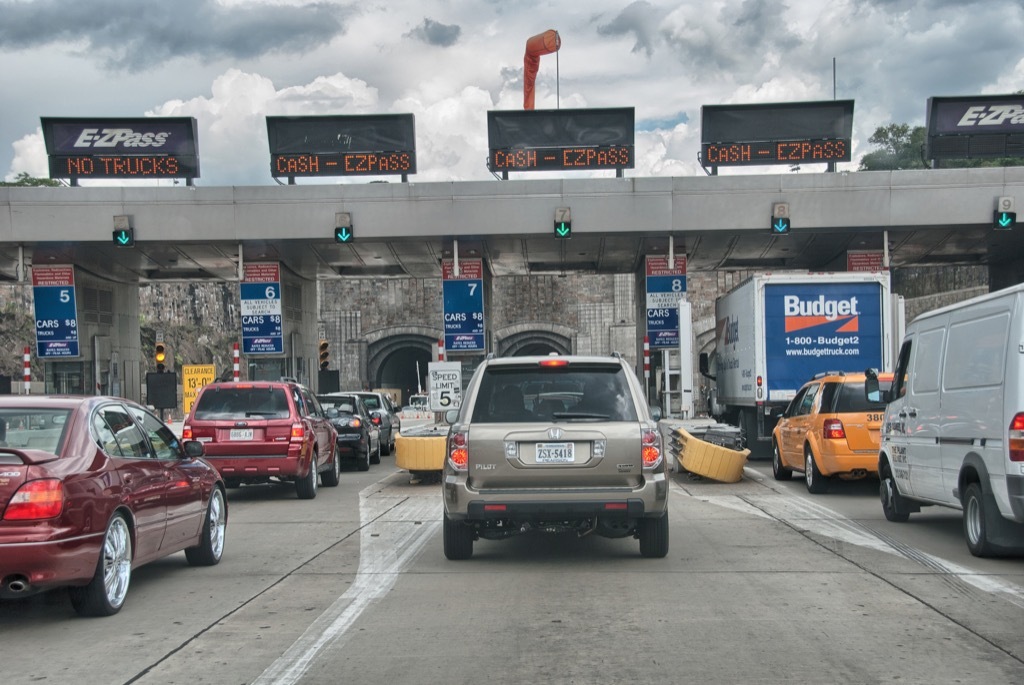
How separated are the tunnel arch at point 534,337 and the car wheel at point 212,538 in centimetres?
4405

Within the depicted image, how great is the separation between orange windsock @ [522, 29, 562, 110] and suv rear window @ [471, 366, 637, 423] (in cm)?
3213

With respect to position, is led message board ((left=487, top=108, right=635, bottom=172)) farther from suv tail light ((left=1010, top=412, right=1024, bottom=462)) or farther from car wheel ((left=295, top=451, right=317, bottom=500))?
suv tail light ((left=1010, top=412, right=1024, bottom=462))

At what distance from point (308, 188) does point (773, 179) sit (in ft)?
31.7

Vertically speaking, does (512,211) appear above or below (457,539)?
above

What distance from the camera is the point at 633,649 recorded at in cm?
658

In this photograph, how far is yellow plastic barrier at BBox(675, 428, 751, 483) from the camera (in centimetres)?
1777

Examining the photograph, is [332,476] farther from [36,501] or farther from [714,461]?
[36,501]

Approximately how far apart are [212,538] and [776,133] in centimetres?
1780

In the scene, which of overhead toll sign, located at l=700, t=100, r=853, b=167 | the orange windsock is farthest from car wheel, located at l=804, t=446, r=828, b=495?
the orange windsock

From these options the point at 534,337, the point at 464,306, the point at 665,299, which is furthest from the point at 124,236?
the point at 534,337

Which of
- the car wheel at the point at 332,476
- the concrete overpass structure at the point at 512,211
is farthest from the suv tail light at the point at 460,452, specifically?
the concrete overpass structure at the point at 512,211

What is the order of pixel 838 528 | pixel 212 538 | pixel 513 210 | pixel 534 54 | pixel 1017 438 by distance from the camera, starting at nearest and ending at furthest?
pixel 1017 438 < pixel 212 538 < pixel 838 528 < pixel 513 210 < pixel 534 54

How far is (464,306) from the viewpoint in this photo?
27.2 m

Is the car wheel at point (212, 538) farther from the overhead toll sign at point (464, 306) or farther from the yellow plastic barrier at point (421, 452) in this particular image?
the overhead toll sign at point (464, 306)
